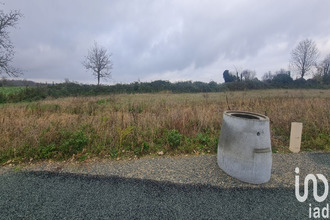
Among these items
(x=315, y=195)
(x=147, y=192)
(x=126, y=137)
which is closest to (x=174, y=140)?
(x=126, y=137)

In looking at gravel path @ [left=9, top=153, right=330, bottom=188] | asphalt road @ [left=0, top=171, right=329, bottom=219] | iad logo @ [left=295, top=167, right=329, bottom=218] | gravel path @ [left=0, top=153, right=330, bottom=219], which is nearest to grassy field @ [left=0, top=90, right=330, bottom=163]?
gravel path @ [left=9, top=153, right=330, bottom=188]

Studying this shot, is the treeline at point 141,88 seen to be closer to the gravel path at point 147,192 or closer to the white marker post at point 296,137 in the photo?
the gravel path at point 147,192

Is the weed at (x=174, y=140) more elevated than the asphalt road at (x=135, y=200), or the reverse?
the weed at (x=174, y=140)

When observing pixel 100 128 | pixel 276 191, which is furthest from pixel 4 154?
pixel 276 191

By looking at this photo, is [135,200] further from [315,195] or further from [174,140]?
[315,195]

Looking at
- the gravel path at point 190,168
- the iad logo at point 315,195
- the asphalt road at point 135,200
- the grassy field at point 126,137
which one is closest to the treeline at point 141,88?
the grassy field at point 126,137

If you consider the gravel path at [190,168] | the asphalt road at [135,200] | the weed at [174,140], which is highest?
the weed at [174,140]

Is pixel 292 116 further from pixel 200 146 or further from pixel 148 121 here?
pixel 148 121

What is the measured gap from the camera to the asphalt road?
1990 millimetres

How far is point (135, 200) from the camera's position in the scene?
2223mm

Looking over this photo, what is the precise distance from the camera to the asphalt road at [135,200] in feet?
6.53

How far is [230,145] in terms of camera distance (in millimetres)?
2854

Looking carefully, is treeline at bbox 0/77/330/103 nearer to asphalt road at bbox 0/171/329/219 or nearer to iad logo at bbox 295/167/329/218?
asphalt road at bbox 0/171/329/219

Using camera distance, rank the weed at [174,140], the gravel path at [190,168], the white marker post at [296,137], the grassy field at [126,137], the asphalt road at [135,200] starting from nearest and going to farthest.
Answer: the asphalt road at [135,200] < the gravel path at [190,168] < the grassy field at [126,137] < the white marker post at [296,137] < the weed at [174,140]
